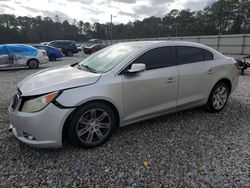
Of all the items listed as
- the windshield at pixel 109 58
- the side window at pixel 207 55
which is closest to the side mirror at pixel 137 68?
the windshield at pixel 109 58

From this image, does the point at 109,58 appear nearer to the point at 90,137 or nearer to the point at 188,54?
the point at 90,137

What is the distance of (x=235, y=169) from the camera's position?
2494 mm

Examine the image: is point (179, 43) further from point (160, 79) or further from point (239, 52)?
point (239, 52)

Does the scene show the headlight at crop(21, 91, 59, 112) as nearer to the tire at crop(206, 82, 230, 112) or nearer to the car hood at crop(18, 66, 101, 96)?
the car hood at crop(18, 66, 101, 96)

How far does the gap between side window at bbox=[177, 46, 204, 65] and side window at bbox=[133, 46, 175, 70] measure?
0.19 metres

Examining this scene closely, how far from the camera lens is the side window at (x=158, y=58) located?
10.7 feet

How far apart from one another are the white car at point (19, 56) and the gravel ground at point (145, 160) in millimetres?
7480

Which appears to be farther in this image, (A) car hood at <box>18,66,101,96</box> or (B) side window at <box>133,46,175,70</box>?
(B) side window at <box>133,46,175,70</box>

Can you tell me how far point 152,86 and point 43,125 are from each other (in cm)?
173

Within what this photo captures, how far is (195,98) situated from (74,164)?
254 centimetres

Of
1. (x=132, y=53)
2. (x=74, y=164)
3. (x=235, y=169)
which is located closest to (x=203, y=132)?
(x=235, y=169)

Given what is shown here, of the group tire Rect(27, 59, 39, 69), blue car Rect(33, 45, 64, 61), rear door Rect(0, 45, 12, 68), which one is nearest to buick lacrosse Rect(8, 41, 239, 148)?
rear door Rect(0, 45, 12, 68)

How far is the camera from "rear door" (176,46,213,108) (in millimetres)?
3596

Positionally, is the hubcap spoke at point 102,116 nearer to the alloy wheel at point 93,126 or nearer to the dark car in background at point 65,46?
the alloy wheel at point 93,126
